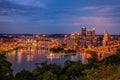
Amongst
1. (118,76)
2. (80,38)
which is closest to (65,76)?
(118,76)

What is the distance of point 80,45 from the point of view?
46594 mm

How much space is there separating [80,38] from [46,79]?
4508 centimetres

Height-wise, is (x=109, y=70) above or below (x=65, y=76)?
above

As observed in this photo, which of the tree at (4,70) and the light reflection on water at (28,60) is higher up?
the tree at (4,70)

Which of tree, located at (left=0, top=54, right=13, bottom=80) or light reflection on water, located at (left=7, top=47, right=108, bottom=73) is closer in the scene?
tree, located at (left=0, top=54, right=13, bottom=80)

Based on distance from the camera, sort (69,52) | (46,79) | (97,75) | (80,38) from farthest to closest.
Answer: (80,38)
(69,52)
(46,79)
(97,75)

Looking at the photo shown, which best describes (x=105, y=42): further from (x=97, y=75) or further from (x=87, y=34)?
(x=97, y=75)

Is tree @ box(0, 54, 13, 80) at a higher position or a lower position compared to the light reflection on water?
higher

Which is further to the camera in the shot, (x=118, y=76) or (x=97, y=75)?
(x=97, y=75)

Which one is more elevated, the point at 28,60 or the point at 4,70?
the point at 4,70

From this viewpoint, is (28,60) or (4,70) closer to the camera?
(4,70)

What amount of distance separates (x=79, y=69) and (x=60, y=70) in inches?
24.7

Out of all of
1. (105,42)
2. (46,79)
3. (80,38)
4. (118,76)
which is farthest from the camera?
(80,38)

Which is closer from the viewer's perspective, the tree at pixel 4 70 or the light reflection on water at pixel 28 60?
the tree at pixel 4 70
